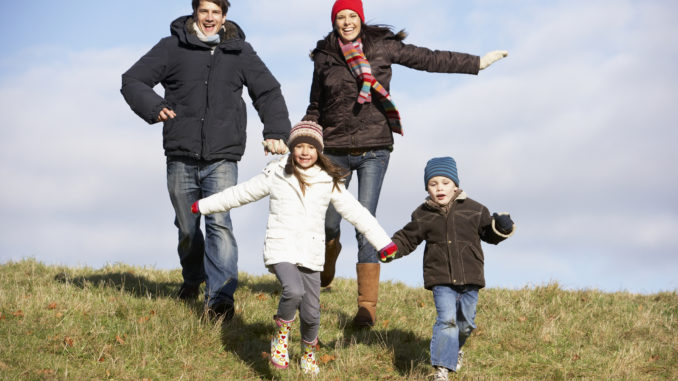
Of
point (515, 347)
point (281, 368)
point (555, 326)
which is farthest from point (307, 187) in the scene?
point (555, 326)

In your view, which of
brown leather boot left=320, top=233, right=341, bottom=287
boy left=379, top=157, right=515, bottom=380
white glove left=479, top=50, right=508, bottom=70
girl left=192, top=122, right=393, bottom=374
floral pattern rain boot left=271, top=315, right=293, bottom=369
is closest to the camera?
girl left=192, top=122, right=393, bottom=374

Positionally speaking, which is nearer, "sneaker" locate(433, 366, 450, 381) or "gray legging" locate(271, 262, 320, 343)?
"gray legging" locate(271, 262, 320, 343)

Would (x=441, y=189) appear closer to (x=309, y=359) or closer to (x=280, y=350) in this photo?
(x=309, y=359)

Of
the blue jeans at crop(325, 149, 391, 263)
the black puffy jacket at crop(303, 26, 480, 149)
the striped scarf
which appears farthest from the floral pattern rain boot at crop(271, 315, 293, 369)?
the striped scarf

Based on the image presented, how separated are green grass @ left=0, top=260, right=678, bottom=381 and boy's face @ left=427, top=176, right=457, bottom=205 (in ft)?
5.43

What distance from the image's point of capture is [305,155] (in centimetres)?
647

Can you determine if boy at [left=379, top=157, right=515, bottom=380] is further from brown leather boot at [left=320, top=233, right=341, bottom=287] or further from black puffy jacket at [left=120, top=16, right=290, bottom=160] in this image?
brown leather boot at [left=320, top=233, right=341, bottom=287]

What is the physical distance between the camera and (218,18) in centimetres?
827

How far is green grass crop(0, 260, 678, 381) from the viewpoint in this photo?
22.5 feet

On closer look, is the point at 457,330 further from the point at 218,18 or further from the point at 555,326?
the point at 218,18

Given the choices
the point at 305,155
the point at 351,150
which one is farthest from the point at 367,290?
the point at 305,155

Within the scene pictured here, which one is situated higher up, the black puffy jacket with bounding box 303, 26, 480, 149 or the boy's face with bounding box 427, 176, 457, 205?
the black puffy jacket with bounding box 303, 26, 480, 149

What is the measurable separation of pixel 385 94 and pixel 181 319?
3436 mm

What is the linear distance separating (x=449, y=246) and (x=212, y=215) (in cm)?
297
